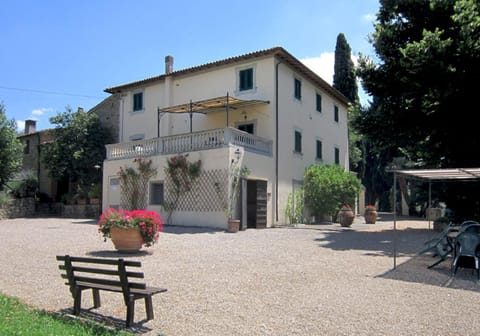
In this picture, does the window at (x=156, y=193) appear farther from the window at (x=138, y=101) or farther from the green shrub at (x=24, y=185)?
the green shrub at (x=24, y=185)

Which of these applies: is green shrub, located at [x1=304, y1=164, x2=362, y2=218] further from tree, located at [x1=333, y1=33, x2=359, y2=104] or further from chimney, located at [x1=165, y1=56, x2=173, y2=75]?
tree, located at [x1=333, y1=33, x2=359, y2=104]

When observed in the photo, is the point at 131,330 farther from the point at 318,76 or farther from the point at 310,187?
the point at 318,76

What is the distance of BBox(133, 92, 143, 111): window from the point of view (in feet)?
78.6

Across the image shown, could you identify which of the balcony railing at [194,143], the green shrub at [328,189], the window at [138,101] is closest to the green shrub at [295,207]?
the green shrub at [328,189]

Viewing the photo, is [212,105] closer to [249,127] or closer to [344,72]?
[249,127]

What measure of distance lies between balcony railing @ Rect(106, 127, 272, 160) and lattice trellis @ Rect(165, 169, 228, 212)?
1.18 meters

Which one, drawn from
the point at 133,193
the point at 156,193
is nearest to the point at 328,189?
the point at 156,193

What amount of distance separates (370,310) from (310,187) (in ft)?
53.5

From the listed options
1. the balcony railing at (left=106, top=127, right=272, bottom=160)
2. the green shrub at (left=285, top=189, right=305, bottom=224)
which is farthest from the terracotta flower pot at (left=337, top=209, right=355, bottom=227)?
the balcony railing at (left=106, top=127, right=272, bottom=160)

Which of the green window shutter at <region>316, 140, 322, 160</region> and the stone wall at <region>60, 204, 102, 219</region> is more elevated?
the green window shutter at <region>316, 140, 322, 160</region>

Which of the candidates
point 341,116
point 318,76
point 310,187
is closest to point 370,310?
point 310,187

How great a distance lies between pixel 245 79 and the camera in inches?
782

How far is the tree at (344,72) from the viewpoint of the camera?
33562 mm

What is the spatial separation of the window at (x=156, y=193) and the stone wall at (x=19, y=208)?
918cm
